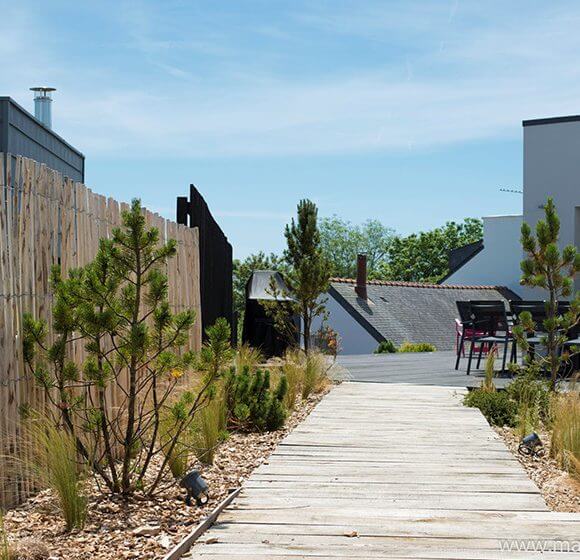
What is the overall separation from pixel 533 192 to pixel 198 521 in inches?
642

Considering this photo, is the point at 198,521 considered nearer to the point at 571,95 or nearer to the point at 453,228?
the point at 571,95

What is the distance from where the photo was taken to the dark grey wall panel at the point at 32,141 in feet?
46.9

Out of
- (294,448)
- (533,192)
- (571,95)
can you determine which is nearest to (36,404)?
(294,448)

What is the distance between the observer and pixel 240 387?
8781mm

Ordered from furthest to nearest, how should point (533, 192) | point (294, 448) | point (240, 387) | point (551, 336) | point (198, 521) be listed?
1. point (533, 192)
2. point (551, 336)
3. point (240, 387)
4. point (294, 448)
5. point (198, 521)

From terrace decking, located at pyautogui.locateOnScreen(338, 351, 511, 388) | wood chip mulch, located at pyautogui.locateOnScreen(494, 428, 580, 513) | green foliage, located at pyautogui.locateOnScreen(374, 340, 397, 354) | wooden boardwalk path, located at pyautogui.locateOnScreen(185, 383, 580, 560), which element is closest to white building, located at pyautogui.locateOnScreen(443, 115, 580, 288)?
terrace decking, located at pyautogui.locateOnScreen(338, 351, 511, 388)

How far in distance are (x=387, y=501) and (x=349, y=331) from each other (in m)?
28.6

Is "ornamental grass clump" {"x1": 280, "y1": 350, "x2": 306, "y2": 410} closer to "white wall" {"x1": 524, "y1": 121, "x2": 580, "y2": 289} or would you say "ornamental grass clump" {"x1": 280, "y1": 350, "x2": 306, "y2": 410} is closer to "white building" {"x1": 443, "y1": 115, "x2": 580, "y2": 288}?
"white building" {"x1": 443, "y1": 115, "x2": 580, "y2": 288}

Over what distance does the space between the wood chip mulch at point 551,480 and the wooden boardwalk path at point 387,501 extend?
0.39 feet

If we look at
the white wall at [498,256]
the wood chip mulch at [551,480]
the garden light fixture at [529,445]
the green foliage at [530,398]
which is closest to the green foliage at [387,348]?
the white wall at [498,256]


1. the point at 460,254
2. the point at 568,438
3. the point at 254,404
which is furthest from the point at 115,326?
the point at 460,254

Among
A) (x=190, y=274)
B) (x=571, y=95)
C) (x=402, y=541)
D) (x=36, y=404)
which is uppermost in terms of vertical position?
(x=571, y=95)

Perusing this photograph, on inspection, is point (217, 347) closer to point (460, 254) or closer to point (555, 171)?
point (555, 171)

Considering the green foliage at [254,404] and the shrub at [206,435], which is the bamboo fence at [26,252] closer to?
the shrub at [206,435]
